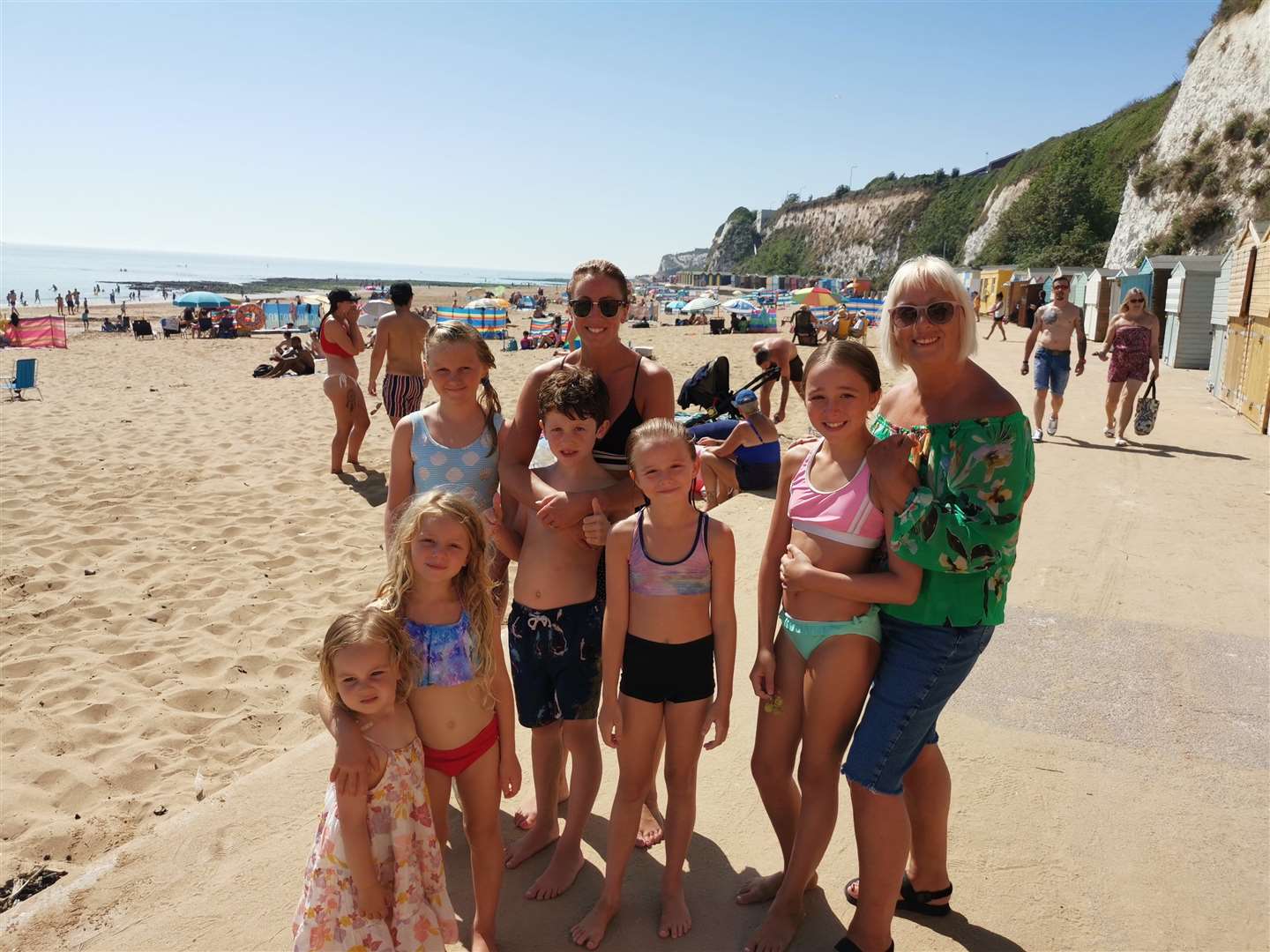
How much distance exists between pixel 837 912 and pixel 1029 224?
59.3 meters

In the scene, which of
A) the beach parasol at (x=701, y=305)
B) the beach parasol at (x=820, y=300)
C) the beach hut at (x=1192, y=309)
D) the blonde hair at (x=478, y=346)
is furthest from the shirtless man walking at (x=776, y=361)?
the beach parasol at (x=701, y=305)

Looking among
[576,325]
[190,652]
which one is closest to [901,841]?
[576,325]

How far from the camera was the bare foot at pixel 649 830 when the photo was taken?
8.95 ft

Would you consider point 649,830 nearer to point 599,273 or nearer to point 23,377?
point 599,273

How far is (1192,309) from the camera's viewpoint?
16.9 meters

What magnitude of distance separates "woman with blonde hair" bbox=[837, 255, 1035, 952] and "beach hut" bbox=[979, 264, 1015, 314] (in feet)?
124

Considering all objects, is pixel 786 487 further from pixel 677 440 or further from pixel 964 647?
pixel 964 647

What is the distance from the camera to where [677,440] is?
2264 mm

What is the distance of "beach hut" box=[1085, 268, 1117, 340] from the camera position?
75.8ft

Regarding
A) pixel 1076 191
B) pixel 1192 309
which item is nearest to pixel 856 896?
pixel 1192 309

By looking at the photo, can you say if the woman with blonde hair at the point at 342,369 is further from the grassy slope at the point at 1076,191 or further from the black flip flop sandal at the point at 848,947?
the grassy slope at the point at 1076,191

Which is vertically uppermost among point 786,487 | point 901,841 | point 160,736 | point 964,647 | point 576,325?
point 576,325

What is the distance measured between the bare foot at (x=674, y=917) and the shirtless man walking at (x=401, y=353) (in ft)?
16.6

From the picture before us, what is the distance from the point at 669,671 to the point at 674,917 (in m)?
0.70
